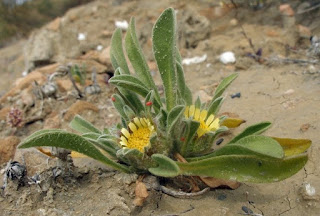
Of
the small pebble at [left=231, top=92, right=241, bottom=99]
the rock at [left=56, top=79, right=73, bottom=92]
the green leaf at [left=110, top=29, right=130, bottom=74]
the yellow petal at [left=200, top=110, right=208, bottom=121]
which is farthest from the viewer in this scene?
the rock at [left=56, top=79, right=73, bottom=92]

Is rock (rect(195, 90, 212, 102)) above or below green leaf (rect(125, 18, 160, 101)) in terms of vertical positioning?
below

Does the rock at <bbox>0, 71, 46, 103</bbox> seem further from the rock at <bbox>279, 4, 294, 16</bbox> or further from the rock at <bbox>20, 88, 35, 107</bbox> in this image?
the rock at <bbox>279, 4, 294, 16</bbox>

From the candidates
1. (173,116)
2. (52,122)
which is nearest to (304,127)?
(173,116)

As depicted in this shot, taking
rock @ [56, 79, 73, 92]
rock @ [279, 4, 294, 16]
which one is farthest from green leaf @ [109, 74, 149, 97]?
rock @ [279, 4, 294, 16]

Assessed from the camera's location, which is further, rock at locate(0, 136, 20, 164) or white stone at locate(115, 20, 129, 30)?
white stone at locate(115, 20, 129, 30)

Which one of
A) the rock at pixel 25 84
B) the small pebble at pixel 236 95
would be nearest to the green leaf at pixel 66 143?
the small pebble at pixel 236 95

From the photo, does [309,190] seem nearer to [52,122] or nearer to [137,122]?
[137,122]

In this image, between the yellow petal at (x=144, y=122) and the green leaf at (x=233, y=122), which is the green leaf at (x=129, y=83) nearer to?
the yellow petal at (x=144, y=122)
